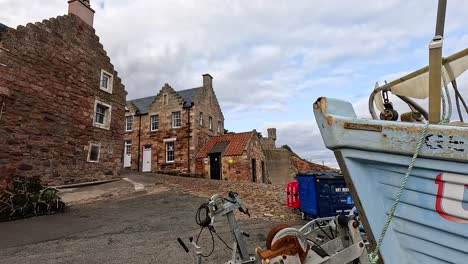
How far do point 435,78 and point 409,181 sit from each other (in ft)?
3.30

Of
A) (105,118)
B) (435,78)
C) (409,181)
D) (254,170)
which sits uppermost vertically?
(105,118)

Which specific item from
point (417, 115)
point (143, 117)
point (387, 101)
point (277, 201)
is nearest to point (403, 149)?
point (387, 101)

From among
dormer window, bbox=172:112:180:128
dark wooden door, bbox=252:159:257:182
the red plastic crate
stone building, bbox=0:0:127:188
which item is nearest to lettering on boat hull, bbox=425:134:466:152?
the red plastic crate

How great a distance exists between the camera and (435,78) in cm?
278

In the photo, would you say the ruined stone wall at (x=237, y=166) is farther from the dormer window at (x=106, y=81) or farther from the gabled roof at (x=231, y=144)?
the dormer window at (x=106, y=81)

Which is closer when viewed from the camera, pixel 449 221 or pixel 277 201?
pixel 449 221

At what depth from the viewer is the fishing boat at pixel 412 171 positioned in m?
2.55

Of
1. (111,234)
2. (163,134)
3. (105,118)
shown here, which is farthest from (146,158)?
(111,234)

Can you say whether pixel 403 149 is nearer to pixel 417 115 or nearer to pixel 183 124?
pixel 417 115

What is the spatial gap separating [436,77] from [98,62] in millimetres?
17695

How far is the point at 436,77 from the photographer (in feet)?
9.12

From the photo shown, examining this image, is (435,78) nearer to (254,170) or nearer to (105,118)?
(105,118)

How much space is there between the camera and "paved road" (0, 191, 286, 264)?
5816mm

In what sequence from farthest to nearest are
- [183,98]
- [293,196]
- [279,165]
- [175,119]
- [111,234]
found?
1. [279,165]
2. [183,98]
3. [175,119]
4. [293,196]
5. [111,234]
